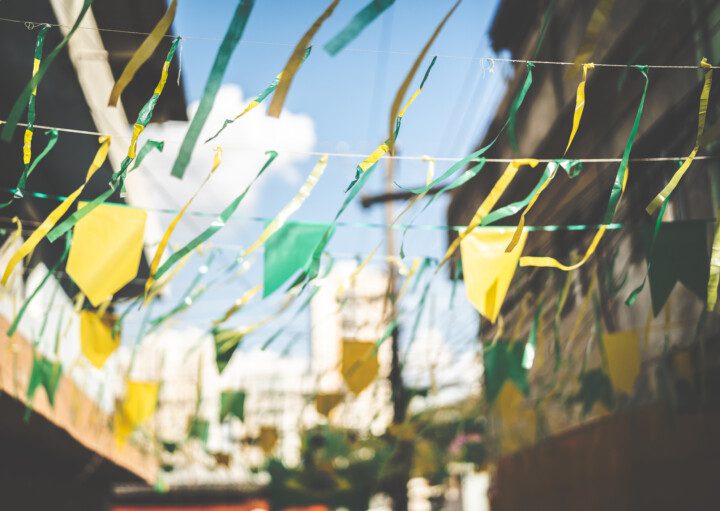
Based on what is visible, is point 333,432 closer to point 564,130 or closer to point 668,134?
point 564,130

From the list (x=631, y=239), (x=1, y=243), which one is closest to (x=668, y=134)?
(x=631, y=239)

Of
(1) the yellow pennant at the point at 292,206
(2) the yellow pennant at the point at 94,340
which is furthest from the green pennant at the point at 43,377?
(1) the yellow pennant at the point at 292,206

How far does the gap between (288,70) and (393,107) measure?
1.17ft

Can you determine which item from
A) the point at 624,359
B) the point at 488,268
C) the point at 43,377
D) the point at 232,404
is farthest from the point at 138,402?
the point at 488,268

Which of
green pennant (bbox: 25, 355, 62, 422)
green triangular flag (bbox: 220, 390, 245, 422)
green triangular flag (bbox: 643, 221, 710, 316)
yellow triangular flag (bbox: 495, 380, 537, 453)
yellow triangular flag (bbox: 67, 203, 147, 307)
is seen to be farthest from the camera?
green triangular flag (bbox: 220, 390, 245, 422)

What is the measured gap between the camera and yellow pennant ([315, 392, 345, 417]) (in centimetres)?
823

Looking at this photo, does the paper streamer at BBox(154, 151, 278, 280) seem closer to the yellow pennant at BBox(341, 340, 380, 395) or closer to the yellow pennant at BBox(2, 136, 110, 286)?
the yellow pennant at BBox(2, 136, 110, 286)

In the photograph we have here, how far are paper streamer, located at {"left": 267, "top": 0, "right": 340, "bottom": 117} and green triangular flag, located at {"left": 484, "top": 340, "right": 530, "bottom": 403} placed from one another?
336cm

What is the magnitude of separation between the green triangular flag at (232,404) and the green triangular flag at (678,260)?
206 inches

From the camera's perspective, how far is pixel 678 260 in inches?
134

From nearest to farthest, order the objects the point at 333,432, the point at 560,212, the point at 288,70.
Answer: the point at 288,70 < the point at 560,212 < the point at 333,432

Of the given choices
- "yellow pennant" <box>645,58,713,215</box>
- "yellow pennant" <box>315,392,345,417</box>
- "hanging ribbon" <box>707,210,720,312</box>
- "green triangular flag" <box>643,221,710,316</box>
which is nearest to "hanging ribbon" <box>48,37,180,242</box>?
"yellow pennant" <box>645,58,713,215</box>

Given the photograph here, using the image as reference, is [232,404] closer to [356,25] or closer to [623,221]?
[623,221]

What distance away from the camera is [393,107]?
2.28 meters
